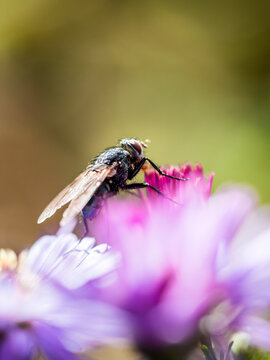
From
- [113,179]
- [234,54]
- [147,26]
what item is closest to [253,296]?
[113,179]

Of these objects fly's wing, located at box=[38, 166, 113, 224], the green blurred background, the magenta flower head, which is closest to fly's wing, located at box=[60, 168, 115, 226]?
fly's wing, located at box=[38, 166, 113, 224]

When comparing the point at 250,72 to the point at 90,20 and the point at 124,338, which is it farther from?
the point at 124,338

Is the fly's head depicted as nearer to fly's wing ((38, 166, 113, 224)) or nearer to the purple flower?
fly's wing ((38, 166, 113, 224))

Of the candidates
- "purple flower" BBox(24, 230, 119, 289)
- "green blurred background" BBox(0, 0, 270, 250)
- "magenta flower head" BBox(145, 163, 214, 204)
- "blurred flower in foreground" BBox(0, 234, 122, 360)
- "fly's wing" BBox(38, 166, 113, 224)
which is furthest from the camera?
"green blurred background" BBox(0, 0, 270, 250)

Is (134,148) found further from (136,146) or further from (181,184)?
(181,184)

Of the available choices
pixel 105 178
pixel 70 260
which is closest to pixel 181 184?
pixel 70 260

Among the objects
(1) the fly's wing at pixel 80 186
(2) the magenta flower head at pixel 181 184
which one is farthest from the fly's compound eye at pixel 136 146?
(2) the magenta flower head at pixel 181 184
